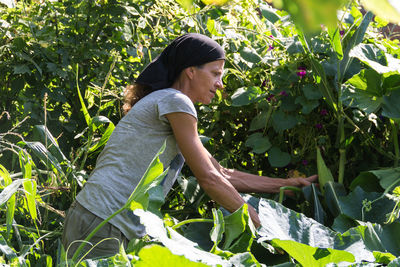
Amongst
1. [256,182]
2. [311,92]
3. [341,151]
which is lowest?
[256,182]

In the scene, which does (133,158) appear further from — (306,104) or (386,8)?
(386,8)

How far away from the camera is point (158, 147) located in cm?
206

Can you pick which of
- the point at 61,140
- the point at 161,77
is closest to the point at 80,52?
the point at 61,140

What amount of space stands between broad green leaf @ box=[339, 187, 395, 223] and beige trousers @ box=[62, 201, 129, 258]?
29.5 inches

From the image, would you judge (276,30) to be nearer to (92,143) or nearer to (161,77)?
(161,77)

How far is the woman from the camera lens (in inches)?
77.3

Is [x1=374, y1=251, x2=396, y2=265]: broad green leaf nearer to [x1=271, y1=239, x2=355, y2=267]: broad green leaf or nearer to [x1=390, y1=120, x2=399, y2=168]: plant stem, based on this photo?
[x1=271, y1=239, x2=355, y2=267]: broad green leaf

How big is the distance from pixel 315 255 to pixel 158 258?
0.46m

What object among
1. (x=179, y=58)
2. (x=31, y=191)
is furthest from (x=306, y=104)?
(x=31, y=191)

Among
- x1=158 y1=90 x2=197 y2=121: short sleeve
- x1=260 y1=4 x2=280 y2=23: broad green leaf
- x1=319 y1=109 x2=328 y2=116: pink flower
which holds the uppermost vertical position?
x1=260 y1=4 x2=280 y2=23: broad green leaf

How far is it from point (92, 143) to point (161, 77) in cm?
69

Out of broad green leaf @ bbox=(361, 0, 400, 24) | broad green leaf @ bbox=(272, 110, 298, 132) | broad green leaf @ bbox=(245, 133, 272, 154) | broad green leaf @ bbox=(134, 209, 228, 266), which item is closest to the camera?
broad green leaf @ bbox=(361, 0, 400, 24)

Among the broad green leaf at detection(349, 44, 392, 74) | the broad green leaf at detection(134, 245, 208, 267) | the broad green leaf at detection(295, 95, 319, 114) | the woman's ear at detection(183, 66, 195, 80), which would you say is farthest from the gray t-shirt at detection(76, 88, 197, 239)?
the broad green leaf at detection(134, 245, 208, 267)

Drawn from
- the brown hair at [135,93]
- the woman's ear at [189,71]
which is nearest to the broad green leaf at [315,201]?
the woman's ear at [189,71]
